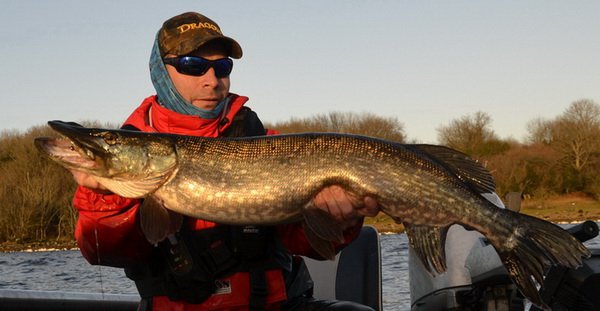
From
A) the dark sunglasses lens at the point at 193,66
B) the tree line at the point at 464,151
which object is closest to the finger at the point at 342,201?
the dark sunglasses lens at the point at 193,66

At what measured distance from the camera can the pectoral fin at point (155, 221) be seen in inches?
126

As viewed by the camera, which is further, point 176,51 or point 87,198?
point 176,51

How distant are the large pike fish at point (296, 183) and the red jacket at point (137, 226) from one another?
0.72 ft

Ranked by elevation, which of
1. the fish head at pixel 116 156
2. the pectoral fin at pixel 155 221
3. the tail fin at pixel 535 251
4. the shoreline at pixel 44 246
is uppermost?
the fish head at pixel 116 156

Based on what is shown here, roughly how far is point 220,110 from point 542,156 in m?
39.4

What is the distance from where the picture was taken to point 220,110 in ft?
12.3

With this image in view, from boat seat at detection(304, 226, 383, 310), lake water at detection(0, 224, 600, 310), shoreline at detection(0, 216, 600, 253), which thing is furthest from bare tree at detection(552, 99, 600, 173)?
boat seat at detection(304, 226, 383, 310)

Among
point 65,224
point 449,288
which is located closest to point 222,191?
point 449,288

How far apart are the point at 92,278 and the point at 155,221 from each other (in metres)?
10.2

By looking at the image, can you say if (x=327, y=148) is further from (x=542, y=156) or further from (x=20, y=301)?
(x=542, y=156)

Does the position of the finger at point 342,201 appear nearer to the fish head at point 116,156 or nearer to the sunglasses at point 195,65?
the fish head at point 116,156

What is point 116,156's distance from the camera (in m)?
3.25

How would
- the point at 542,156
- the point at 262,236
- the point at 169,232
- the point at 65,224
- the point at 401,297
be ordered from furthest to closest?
the point at 542,156, the point at 65,224, the point at 401,297, the point at 262,236, the point at 169,232

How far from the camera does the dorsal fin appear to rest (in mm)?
3371
